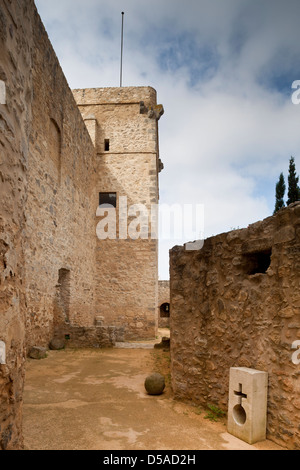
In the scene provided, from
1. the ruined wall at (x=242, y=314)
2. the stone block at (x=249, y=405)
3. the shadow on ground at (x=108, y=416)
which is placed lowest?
the shadow on ground at (x=108, y=416)

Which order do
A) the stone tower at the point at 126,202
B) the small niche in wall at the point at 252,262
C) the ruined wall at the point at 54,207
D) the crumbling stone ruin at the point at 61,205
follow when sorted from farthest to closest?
the stone tower at the point at 126,202, the ruined wall at the point at 54,207, the small niche in wall at the point at 252,262, the crumbling stone ruin at the point at 61,205

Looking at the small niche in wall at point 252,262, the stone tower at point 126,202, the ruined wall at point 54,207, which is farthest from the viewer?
the stone tower at point 126,202

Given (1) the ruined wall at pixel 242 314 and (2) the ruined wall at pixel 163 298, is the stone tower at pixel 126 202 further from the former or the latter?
(1) the ruined wall at pixel 242 314

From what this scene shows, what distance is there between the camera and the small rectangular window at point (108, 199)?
15039 millimetres

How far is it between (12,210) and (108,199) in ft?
42.3

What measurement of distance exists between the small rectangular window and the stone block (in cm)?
1208

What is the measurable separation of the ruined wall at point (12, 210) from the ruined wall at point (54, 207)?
210 inches

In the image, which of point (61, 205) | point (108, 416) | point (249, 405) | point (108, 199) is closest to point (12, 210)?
point (249, 405)

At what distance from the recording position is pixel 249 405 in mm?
3406

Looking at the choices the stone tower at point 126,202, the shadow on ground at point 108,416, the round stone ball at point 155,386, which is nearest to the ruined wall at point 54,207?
the stone tower at point 126,202

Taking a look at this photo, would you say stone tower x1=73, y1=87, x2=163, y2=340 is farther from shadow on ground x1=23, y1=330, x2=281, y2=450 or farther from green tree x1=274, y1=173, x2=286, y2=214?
green tree x1=274, y1=173, x2=286, y2=214

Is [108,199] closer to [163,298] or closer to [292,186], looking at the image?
[163,298]
